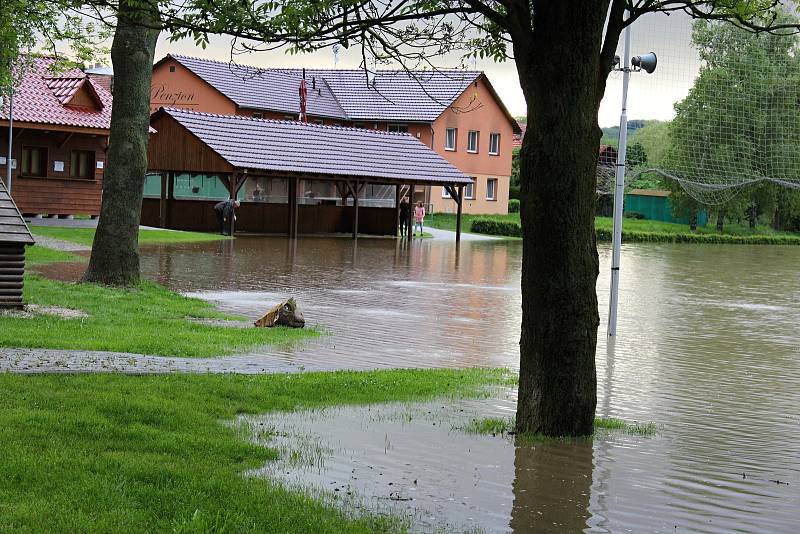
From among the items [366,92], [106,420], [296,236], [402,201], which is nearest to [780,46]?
[296,236]

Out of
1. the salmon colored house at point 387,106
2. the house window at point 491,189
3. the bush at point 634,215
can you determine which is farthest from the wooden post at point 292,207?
the bush at point 634,215

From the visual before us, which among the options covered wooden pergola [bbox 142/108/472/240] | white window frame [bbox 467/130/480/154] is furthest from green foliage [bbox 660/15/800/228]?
white window frame [bbox 467/130/480/154]

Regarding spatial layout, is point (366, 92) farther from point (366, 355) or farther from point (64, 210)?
point (366, 355)

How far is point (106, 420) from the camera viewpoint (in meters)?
7.40

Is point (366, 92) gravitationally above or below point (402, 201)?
above

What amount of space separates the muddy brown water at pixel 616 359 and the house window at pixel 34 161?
9844 millimetres

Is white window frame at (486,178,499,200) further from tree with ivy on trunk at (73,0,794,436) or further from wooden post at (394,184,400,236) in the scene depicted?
tree with ivy on trunk at (73,0,794,436)

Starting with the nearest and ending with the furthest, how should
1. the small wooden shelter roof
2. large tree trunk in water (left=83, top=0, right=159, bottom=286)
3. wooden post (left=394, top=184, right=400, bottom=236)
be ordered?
the small wooden shelter roof
large tree trunk in water (left=83, top=0, right=159, bottom=286)
wooden post (left=394, top=184, right=400, bottom=236)

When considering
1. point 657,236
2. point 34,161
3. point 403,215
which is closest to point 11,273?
point 34,161

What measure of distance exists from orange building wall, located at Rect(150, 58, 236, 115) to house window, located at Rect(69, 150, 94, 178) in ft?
72.4

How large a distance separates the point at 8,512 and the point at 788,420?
7.04 metres

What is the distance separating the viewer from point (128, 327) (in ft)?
44.2

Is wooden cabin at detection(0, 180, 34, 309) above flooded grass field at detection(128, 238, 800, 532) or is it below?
above

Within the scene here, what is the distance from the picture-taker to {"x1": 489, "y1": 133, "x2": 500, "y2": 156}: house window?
7244cm
